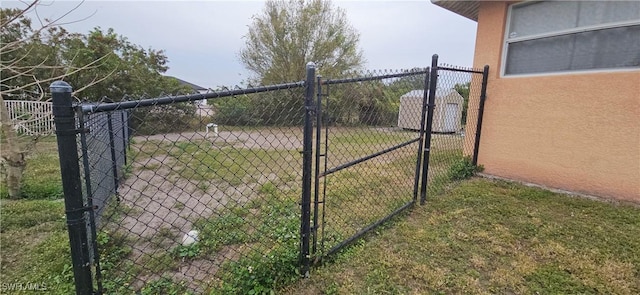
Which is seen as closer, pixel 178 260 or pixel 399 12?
pixel 178 260

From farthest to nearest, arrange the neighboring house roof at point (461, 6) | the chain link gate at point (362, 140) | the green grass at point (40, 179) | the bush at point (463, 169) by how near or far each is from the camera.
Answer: the neighboring house roof at point (461, 6)
the bush at point (463, 169)
the green grass at point (40, 179)
the chain link gate at point (362, 140)

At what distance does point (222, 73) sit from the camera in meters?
16.6

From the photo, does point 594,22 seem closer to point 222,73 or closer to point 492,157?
point 492,157

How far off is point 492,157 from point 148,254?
4.76 meters

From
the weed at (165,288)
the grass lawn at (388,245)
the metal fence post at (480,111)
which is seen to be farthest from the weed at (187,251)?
the metal fence post at (480,111)

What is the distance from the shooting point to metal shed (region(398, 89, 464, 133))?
3508mm

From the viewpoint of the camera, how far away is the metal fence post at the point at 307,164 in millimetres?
1844

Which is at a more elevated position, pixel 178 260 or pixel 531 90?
pixel 531 90

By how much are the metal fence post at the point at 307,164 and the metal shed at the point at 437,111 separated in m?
1.79

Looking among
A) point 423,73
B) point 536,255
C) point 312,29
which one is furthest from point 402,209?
point 312,29

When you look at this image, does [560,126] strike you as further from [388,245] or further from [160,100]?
[160,100]

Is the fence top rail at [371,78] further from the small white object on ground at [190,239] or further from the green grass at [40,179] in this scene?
the green grass at [40,179]

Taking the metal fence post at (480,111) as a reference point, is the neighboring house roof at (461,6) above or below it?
above

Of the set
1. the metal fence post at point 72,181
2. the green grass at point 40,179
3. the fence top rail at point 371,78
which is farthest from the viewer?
the green grass at point 40,179
